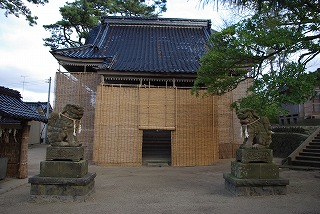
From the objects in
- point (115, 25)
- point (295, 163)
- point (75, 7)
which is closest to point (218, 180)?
point (295, 163)

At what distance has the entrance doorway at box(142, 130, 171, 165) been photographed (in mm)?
13095

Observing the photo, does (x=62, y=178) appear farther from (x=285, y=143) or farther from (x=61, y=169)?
(x=285, y=143)

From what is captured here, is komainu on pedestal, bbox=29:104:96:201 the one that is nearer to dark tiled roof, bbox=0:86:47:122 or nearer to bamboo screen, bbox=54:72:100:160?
dark tiled roof, bbox=0:86:47:122

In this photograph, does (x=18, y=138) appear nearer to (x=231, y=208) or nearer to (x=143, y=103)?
(x=143, y=103)

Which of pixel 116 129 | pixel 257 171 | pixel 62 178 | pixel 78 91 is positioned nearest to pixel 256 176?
pixel 257 171

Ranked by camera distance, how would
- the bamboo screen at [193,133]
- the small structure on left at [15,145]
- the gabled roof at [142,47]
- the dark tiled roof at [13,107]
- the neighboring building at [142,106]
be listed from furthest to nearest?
the gabled roof at [142,47]
the bamboo screen at [193,133]
the neighboring building at [142,106]
the small structure on left at [15,145]
the dark tiled roof at [13,107]

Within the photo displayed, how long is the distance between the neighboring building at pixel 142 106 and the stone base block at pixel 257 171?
17.8ft

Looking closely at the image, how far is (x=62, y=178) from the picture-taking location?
609 centimetres

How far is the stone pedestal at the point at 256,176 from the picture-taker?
6391 millimetres

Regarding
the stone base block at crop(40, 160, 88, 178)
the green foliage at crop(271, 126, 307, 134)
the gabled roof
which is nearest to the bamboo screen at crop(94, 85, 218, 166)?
the gabled roof

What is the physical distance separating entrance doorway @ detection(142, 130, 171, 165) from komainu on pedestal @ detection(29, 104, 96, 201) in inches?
257

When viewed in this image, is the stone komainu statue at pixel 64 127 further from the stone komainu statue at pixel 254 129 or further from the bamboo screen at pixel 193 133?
the bamboo screen at pixel 193 133

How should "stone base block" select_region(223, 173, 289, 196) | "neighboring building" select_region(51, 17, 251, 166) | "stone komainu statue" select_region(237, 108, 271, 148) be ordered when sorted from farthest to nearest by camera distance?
"neighboring building" select_region(51, 17, 251, 166), "stone komainu statue" select_region(237, 108, 271, 148), "stone base block" select_region(223, 173, 289, 196)

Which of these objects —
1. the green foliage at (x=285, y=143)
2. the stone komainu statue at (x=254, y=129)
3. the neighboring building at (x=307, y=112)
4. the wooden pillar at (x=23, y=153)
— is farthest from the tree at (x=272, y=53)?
the neighboring building at (x=307, y=112)
